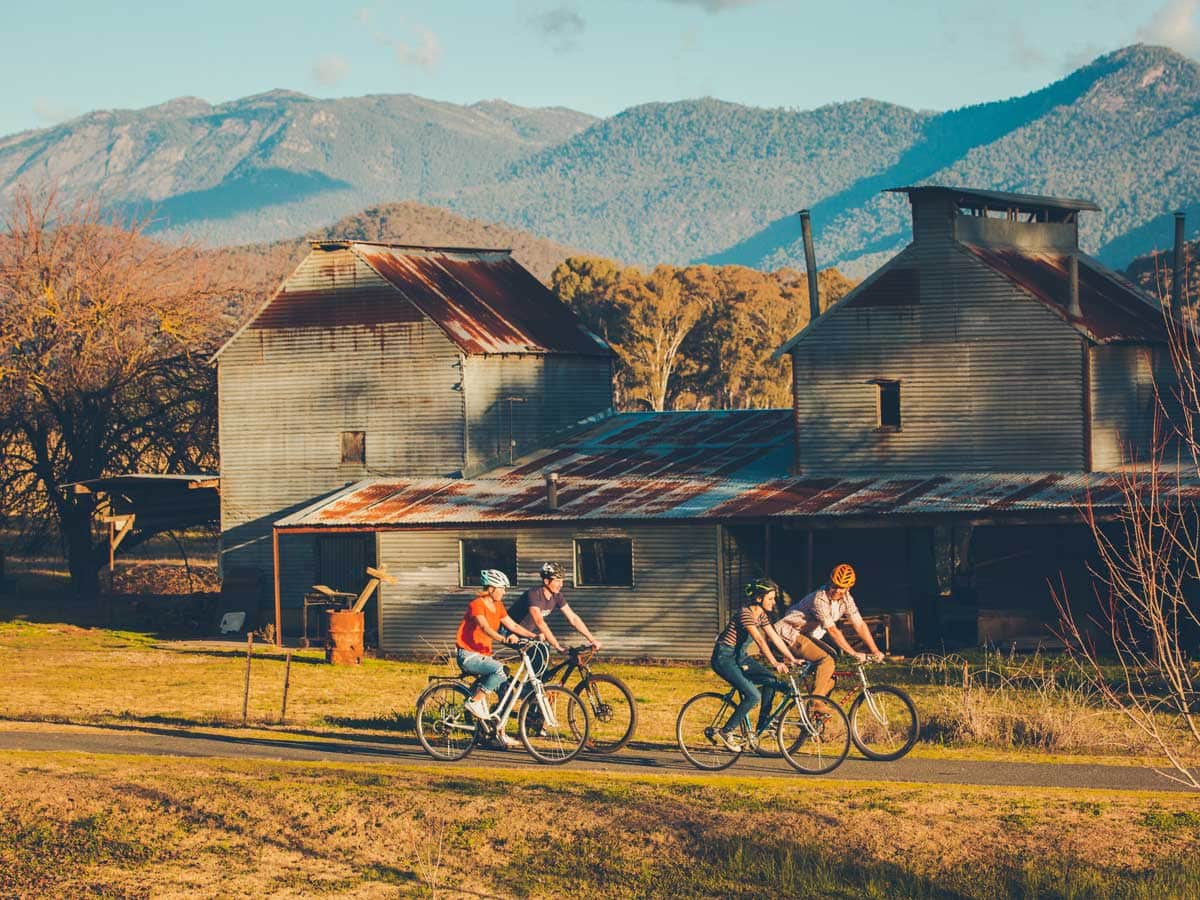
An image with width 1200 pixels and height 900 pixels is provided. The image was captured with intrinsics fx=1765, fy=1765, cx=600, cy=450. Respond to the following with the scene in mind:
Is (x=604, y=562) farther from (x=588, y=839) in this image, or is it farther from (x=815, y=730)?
(x=588, y=839)

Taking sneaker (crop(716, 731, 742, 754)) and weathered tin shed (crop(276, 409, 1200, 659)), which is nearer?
sneaker (crop(716, 731, 742, 754))

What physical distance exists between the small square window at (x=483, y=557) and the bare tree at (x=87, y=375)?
54.9ft

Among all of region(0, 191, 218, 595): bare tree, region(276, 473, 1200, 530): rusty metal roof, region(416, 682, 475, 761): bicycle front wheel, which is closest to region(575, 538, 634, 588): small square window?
region(276, 473, 1200, 530): rusty metal roof

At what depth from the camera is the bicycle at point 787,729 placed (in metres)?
18.4

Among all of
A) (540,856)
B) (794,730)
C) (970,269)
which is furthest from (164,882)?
(970,269)

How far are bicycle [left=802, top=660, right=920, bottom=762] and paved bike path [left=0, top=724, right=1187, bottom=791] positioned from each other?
0.67 feet

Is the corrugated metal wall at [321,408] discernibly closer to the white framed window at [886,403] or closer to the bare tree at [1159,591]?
the white framed window at [886,403]

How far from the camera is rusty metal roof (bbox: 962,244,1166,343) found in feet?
118

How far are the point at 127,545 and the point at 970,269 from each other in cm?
2360

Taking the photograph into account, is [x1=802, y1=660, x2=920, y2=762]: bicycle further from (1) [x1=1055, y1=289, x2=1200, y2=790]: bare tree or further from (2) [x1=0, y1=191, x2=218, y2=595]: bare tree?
(2) [x1=0, y1=191, x2=218, y2=595]: bare tree

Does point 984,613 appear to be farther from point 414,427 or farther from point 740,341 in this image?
point 740,341

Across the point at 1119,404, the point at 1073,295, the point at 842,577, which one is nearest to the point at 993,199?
the point at 1073,295

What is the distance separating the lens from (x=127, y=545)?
154ft

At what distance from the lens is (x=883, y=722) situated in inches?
744
